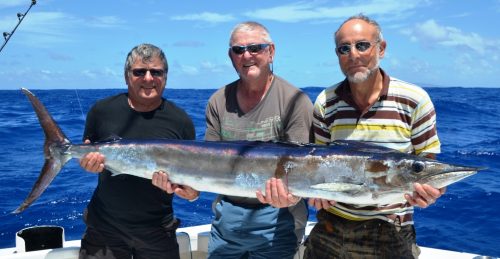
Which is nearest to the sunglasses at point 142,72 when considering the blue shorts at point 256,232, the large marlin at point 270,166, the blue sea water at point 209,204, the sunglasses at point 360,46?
the large marlin at point 270,166

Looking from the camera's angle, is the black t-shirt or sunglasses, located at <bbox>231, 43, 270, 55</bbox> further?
the black t-shirt

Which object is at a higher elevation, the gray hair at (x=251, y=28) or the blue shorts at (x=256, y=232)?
the gray hair at (x=251, y=28)

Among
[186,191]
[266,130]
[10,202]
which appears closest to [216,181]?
[186,191]

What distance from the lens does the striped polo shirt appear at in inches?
99.3

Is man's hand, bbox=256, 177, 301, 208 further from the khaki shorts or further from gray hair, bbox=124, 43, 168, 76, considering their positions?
gray hair, bbox=124, 43, 168, 76

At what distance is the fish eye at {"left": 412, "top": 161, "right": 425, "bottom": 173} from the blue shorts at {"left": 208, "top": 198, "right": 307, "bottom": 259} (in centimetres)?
90

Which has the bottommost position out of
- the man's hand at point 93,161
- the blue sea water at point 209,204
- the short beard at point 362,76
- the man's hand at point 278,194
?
the blue sea water at point 209,204

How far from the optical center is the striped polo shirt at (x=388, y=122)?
2.52 metres

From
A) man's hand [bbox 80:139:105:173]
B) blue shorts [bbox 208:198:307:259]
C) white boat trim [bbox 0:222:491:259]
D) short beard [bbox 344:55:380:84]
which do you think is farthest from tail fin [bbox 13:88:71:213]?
short beard [bbox 344:55:380:84]

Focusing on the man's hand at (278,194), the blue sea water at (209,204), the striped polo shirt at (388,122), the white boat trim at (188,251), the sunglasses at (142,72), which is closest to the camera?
the striped polo shirt at (388,122)

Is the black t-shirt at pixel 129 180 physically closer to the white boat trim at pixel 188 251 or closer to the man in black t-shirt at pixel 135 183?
the man in black t-shirt at pixel 135 183

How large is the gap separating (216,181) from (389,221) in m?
1.01

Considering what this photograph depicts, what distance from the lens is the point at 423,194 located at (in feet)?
7.84

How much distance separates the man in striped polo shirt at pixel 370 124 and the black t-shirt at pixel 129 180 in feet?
3.44
